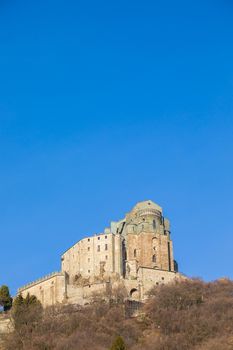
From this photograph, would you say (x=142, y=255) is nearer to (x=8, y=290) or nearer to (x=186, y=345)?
(x=8, y=290)

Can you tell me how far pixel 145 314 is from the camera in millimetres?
93875

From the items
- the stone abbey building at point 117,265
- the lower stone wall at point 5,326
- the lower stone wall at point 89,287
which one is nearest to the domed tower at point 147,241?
the stone abbey building at point 117,265

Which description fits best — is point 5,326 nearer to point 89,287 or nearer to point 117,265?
point 89,287

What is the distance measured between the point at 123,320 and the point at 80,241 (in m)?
17.2

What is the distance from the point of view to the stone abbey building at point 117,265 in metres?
101

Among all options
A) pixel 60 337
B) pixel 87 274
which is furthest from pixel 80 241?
pixel 60 337

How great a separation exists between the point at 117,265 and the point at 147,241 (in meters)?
6.27

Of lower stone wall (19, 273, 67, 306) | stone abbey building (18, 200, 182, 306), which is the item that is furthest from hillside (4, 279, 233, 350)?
lower stone wall (19, 273, 67, 306)

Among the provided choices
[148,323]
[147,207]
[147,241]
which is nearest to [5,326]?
[148,323]

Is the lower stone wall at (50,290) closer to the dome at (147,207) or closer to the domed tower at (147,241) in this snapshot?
the domed tower at (147,241)

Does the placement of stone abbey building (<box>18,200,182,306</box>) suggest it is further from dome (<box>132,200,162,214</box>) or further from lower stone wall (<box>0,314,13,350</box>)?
lower stone wall (<box>0,314,13,350</box>)

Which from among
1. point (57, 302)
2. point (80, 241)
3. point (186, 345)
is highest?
point (80, 241)

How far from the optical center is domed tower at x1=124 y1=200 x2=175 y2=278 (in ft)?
349

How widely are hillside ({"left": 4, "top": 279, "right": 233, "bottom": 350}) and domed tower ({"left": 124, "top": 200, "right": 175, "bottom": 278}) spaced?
784 centimetres
